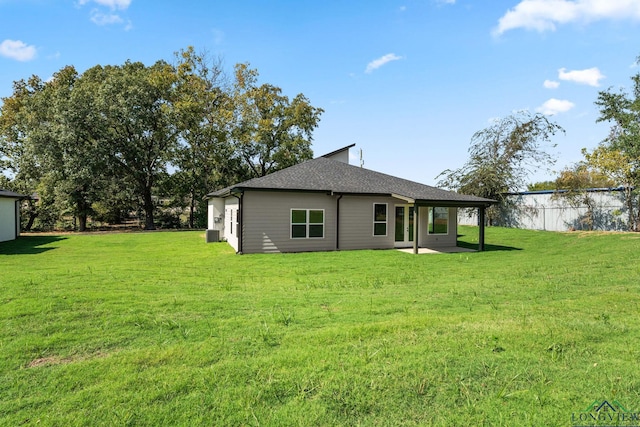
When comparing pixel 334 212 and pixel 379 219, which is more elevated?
pixel 334 212

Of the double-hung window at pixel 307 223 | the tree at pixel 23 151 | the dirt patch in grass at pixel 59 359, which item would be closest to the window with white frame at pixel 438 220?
the double-hung window at pixel 307 223

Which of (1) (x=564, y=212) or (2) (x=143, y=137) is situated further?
(2) (x=143, y=137)

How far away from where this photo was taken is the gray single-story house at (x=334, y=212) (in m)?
13.6

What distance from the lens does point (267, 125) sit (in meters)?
30.5

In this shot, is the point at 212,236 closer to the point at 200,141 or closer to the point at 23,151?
the point at 200,141

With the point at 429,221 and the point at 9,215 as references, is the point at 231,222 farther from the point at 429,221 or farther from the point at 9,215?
the point at 9,215

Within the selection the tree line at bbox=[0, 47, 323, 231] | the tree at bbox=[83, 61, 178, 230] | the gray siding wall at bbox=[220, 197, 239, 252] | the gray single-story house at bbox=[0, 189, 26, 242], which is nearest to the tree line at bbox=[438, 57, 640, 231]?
the tree line at bbox=[0, 47, 323, 231]

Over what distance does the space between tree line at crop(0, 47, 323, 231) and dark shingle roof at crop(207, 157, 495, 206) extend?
14.2 meters

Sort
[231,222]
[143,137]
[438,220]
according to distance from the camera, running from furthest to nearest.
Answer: [143,137]
[231,222]
[438,220]

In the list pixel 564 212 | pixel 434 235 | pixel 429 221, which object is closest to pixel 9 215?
pixel 429 221

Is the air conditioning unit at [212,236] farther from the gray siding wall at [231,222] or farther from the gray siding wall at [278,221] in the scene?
the gray siding wall at [278,221]

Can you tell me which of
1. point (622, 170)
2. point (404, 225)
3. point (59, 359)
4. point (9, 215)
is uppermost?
point (622, 170)

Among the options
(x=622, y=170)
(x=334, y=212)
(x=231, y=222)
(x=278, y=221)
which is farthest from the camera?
(x=622, y=170)

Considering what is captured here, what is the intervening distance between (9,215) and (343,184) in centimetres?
1842
